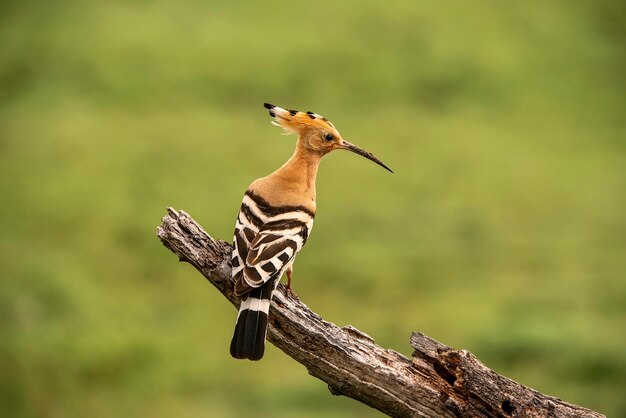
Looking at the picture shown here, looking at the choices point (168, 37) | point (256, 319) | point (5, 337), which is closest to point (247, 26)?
point (168, 37)

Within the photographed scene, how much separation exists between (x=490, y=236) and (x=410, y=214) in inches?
33.2

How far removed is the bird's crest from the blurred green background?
15.9ft

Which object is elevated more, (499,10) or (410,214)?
(499,10)

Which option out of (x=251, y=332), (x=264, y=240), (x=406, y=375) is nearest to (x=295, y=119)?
(x=264, y=240)

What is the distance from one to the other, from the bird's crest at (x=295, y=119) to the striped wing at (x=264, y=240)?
1.38 ft

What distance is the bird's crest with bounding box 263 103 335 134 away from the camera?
213 inches

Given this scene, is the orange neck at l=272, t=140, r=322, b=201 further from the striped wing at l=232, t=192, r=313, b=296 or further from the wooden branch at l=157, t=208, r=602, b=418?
the wooden branch at l=157, t=208, r=602, b=418

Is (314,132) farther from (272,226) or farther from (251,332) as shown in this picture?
(251,332)

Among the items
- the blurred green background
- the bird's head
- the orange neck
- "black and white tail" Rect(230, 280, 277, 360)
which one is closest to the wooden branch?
"black and white tail" Rect(230, 280, 277, 360)

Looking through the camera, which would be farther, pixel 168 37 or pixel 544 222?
pixel 168 37

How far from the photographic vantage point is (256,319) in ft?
15.0

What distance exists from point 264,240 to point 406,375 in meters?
0.84

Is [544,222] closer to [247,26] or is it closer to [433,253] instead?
[433,253]

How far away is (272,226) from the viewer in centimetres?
504
